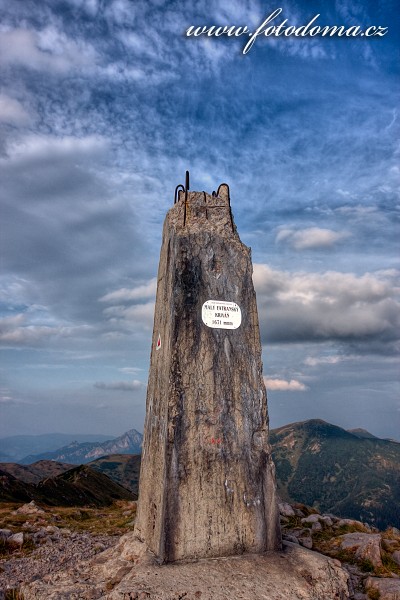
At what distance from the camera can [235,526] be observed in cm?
805

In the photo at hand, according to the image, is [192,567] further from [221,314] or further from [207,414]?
[221,314]

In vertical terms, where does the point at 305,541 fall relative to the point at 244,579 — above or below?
below

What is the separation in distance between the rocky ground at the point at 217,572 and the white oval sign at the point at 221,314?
14.7 feet

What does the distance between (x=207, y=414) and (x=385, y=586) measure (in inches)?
190

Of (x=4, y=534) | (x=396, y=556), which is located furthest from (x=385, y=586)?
(x=4, y=534)

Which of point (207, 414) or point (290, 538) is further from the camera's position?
point (290, 538)

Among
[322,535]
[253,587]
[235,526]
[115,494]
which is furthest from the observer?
[115,494]

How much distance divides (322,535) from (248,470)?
5869mm

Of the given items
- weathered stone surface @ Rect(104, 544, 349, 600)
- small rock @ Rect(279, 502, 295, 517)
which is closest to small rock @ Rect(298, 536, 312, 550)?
small rock @ Rect(279, 502, 295, 517)

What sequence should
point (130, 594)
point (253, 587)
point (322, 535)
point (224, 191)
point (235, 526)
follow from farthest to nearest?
1. point (322, 535)
2. point (224, 191)
3. point (235, 526)
4. point (253, 587)
5. point (130, 594)

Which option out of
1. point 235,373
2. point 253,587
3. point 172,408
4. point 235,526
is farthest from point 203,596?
point 235,373

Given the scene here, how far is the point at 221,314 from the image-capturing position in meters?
8.91

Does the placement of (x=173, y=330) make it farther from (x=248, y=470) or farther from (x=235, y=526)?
(x=235, y=526)

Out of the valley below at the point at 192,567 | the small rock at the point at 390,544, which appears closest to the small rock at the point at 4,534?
the valley below at the point at 192,567
